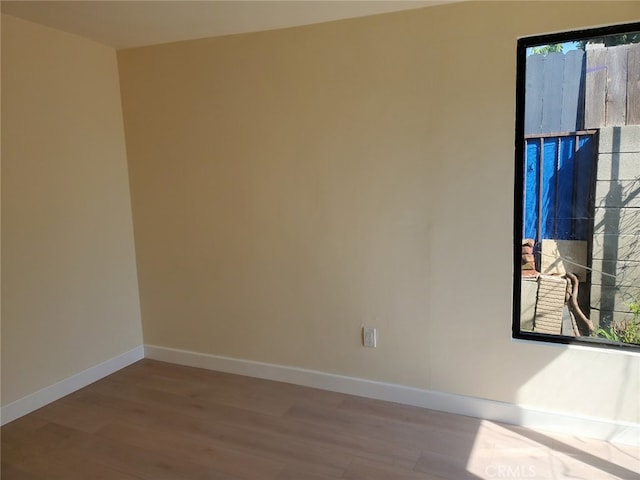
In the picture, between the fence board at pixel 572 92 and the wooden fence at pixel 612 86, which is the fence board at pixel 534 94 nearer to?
the fence board at pixel 572 92

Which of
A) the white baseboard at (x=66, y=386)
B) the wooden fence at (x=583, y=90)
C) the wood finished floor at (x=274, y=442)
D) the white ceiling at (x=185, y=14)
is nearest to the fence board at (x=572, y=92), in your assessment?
the wooden fence at (x=583, y=90)

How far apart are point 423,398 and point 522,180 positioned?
136 centimetres

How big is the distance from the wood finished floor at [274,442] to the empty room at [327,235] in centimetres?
2

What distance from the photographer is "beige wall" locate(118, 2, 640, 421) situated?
2371mm

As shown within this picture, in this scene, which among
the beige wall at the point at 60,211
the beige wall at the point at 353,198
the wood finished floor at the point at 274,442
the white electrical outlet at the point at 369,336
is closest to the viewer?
the wood finished floor at the point at 274,442

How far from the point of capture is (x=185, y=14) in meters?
2.54

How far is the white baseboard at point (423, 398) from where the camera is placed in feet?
7.63

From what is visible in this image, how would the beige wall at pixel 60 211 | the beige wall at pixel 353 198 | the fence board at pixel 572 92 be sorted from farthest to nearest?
1. the beige wall at pixel 60 211
2. the beige wall at pixel 353 198
3. the fence board at pixel 572 92

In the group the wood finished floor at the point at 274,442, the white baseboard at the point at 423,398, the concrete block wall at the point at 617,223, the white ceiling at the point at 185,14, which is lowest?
the wood finished floor at the point at 274,442

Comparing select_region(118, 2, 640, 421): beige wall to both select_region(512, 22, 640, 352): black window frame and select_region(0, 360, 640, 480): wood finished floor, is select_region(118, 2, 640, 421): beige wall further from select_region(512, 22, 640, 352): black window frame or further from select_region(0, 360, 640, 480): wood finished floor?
select_region(0, 360, 640, 480): wood finished floor

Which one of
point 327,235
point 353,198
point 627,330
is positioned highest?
point 353,198

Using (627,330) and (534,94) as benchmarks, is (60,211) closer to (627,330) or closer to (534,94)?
(534,94)

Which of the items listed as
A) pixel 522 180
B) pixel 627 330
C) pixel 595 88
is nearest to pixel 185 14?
pixel 522 180

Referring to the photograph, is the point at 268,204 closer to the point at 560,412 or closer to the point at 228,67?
the point at 228,67
